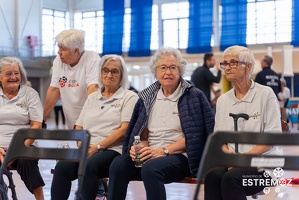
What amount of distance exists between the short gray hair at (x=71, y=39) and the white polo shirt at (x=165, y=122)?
86 cm

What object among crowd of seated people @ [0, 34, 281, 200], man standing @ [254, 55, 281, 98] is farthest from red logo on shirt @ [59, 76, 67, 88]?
man standing @ [254, 55, 281, 98]

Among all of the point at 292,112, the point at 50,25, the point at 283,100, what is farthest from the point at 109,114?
the point at 50,25

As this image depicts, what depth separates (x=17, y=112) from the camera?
363 centimetres

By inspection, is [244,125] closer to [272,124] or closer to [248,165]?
[272,124]

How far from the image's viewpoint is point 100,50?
2042cm

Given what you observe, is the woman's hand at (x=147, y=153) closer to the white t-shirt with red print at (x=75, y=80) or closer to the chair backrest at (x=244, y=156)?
the white t-shirt with red print at (x=75, y=80)

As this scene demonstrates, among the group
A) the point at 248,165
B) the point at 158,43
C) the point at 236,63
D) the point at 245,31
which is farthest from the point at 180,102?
the point at 158,43

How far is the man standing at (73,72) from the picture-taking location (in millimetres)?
3760

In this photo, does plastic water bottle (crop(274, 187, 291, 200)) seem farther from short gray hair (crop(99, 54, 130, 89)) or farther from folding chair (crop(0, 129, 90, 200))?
folding chair (crop(0, 129, 90, 200))

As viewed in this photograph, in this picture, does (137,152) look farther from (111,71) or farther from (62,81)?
(62,81)

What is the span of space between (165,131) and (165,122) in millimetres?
60

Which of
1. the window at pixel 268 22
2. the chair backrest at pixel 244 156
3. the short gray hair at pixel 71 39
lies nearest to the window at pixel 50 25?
the window at pixel 268 22

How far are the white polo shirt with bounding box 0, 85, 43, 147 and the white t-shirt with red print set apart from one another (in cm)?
32

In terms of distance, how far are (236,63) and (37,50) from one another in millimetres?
20366
